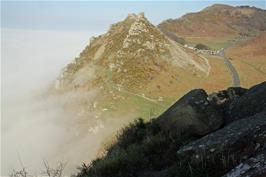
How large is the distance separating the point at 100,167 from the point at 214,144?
Result: 212 cm

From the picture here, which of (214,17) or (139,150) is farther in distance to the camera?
(214,17)

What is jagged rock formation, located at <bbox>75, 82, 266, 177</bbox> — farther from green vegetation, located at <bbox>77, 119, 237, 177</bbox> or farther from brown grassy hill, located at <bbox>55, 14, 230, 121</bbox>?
brown grassy hill, located at <bbox>55, 14, 230, 121</bbox>

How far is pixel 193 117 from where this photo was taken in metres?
8.85

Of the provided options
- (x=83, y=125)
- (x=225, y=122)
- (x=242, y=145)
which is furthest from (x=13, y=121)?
(x=242, y=145)

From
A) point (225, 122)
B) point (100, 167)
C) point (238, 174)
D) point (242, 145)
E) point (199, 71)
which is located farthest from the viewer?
point (199, 71)

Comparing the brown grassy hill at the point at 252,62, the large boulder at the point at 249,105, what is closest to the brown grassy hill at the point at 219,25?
the brown grassy hill at the point at 252,62

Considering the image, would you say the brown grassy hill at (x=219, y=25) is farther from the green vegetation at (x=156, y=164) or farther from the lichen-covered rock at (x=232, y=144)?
the lichen-covered rock at (x=232, y=144)

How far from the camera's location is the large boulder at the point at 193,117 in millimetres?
8703

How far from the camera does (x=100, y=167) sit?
7562mm

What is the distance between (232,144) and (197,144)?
0.68 metres

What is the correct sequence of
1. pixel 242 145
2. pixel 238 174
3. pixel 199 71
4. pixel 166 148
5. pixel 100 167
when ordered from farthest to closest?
1. pixel 199 71
2. pixel 166 148
3. pixel 100 167
4. pixel 242 145
5. pixel 238 174

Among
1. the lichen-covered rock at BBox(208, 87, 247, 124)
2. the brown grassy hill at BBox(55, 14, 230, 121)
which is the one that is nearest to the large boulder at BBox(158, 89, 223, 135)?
the lichen-covered rock at BBox(208, 87, 247, 124)

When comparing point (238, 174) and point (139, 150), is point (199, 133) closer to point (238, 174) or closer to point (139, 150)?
point (139, 150)

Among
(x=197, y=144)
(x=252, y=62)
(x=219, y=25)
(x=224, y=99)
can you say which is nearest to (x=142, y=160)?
(x=197, y=144)
